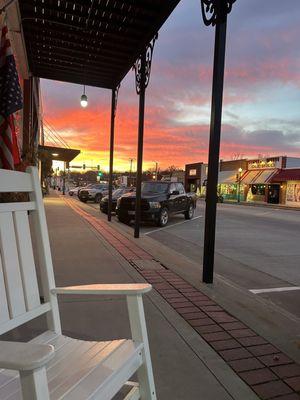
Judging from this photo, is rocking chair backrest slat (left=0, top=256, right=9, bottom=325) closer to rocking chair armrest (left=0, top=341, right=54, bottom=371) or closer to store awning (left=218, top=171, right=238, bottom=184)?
A: rocking chair armrest (left=0, top=341, right=54, bottom=371)


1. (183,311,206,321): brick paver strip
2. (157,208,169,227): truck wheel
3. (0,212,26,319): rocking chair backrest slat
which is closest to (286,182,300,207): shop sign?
(157,208,169,227): truck wheel

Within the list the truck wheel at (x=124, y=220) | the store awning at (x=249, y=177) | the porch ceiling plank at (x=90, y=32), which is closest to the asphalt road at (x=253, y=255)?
the truck wheel at (x=124, y=220)

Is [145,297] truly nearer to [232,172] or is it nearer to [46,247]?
[46,247]

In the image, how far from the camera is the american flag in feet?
13.9

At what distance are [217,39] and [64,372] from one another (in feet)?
16.5

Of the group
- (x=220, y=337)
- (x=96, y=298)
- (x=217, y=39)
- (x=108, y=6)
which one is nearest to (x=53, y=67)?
(x=108, y=6)

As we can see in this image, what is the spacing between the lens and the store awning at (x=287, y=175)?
45919mm

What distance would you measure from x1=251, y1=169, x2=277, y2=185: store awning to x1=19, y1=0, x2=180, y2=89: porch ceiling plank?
135ft

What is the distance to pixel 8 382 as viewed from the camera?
2.00 metres

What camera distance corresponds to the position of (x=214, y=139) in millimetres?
5855

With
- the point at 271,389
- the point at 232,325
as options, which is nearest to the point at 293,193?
the point at 232,325

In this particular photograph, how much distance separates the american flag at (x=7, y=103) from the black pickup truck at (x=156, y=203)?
10339mm

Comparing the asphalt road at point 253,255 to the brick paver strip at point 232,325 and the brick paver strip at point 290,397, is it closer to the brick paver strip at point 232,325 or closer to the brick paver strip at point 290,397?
the brick paver strip at point 232,325

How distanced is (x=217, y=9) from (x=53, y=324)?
486 cm
